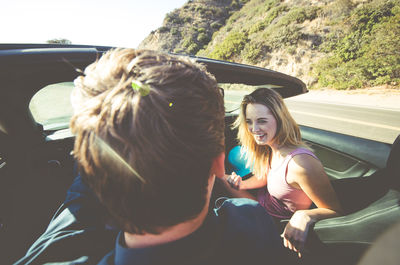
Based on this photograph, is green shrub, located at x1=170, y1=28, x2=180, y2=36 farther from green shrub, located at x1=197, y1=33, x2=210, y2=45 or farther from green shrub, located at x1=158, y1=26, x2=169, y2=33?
green shrub, located at x1=197, y1=33, x2=210, y2=45

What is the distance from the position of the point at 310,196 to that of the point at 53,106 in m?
2.81

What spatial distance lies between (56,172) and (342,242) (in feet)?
7.11

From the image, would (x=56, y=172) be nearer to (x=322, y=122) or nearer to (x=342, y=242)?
(x=342, y=242)

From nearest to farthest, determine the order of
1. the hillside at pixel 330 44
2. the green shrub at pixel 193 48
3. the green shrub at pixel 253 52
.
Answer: the hillside at pixel 330 44
the green shrub at pixel 253 52
the green shrub at pixel 193 48

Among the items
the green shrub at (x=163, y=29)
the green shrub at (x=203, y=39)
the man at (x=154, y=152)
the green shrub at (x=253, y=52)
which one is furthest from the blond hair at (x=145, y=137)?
the green shrub at (x=163, y=29)

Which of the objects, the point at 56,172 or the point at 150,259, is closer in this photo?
the point at 150,259

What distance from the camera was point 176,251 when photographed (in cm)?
65

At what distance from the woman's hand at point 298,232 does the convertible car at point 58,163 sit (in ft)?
0.19

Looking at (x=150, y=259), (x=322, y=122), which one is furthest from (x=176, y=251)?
(x=322, y=122)

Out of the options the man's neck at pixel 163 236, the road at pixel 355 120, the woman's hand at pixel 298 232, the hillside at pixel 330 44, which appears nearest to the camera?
Result: the man's neck at pixel 163 236

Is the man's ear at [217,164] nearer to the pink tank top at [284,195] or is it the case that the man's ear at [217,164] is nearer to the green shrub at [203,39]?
the pink tank top at [284,195]

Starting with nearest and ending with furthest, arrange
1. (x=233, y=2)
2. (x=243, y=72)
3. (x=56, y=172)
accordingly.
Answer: (x=56, y=172)
(x=243, y=72)
(x=233, y=2)

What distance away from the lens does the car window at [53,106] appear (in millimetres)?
1705

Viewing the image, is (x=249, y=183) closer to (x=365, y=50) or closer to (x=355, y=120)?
(x=355, y=120)
